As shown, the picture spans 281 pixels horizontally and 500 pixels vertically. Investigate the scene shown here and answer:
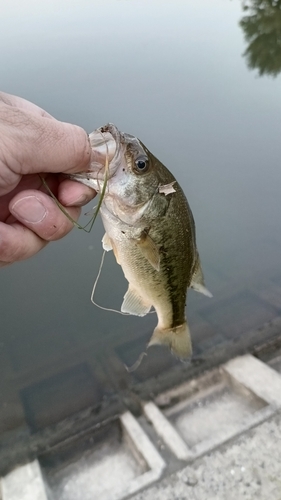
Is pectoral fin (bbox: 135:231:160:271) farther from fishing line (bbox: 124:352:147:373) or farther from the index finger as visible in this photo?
fishing line (bbox: 124:352:147:373)

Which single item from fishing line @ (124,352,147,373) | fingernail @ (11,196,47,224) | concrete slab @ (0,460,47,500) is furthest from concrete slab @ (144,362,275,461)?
fingernail @ (11,196,47,224)

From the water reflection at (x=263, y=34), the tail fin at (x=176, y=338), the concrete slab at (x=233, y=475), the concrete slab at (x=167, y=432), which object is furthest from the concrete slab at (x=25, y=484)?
the water reflection at (x=263, y=34)

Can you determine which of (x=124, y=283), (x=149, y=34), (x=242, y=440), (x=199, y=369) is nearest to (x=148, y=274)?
(x=242, y=440)

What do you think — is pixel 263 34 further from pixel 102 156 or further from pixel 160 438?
pixel 102 156

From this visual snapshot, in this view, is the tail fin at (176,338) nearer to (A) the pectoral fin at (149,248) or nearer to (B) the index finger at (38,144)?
(A) the pectoral fin at (149,248)

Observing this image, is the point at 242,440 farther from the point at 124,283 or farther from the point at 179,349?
the point at 124,283

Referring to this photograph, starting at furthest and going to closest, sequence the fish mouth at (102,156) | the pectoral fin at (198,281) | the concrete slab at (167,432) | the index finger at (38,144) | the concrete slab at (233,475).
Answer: the concrete slab at (167,432) < the concrete slab at (233,475) < the pectoral fin at (198,281) < the fish mouth at (102,156) < the index finger at (38,144)
